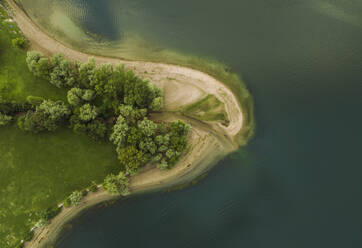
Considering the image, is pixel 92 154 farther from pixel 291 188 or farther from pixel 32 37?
pixel 291 188

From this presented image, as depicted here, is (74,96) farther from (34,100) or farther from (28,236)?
(28,236)

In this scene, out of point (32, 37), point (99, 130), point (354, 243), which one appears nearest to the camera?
point (99, 130)

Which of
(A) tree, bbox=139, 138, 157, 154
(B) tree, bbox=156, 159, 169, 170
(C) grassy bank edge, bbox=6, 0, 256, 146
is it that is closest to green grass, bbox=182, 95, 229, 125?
(C) grassy bank edge, bbox=6, 0, 256, 146

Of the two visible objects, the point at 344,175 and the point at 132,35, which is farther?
the point at 132,35

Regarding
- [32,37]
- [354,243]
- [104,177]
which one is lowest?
[354,243]

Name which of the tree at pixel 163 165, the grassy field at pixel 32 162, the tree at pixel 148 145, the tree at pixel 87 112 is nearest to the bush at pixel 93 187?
the grassy field at pixel 32 162

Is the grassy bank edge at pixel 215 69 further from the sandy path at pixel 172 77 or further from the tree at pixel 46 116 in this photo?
the tree at pixel 46 116

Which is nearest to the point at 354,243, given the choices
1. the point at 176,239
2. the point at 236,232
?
the point at 236,232
